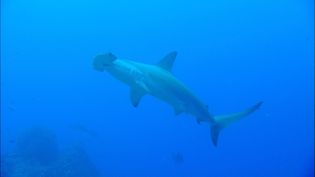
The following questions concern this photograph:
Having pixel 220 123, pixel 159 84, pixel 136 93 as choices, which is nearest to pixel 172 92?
pixel 159 84

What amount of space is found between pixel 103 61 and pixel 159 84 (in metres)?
1.13

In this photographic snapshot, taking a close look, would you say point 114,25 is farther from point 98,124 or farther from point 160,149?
point 160,149

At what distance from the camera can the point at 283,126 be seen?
54.0 metres

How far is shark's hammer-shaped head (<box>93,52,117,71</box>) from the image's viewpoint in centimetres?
588

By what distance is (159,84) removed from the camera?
6691 mm

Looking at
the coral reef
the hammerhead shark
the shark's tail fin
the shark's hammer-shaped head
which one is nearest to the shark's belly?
the hammerhead shark

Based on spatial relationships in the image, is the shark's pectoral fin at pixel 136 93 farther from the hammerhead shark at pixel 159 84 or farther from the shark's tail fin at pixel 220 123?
the shark's tail fin at pixel 220 123

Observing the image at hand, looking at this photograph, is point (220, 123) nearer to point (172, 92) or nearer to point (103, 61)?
point (172, 92)

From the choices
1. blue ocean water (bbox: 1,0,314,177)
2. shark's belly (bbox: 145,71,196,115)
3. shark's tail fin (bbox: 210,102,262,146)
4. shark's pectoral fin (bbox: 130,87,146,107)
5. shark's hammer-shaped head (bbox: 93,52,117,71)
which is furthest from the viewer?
blue ocean water (bbox: 1,0,314,177)

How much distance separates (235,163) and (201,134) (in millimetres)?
6450

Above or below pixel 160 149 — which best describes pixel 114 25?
above

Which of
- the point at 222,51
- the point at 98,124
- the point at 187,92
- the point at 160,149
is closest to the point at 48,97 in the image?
the point at 98,124

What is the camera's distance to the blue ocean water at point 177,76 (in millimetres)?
30766

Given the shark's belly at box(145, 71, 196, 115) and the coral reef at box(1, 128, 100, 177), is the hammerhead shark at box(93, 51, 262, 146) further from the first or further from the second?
the coral reef at box(1, 128, 100, 177)
